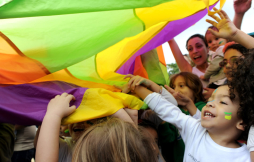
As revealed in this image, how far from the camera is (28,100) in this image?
925 millimetres

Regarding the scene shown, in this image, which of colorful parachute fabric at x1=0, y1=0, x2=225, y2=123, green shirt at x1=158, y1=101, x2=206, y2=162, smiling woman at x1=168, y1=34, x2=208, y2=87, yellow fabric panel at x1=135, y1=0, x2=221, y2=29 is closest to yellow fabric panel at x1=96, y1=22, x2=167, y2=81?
colorful parachute fabric at x1=0, y1=0, x2=225, y2=123

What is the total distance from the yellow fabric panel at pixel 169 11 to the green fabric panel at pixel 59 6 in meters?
0.08

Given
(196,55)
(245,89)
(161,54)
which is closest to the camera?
(245,89)

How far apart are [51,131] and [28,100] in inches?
9.5

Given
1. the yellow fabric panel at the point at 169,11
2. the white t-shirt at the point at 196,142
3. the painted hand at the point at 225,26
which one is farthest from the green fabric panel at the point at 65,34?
the painted hand at the point at 225,26

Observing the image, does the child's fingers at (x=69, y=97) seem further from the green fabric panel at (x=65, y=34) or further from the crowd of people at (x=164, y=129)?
the green fabric panel at (x=65, y=34)

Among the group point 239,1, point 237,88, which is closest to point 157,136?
point 237,88

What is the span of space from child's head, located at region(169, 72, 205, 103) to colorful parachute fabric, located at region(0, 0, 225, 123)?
1.50 ft

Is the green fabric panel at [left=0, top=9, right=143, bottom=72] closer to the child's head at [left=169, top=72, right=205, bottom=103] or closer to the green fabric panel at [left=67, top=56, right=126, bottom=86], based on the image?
the green fabric panel at [left=67, top=56, right=126, bottom=86]

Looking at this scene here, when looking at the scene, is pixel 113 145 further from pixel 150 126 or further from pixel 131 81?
pixel 150 126

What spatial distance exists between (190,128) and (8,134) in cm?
122

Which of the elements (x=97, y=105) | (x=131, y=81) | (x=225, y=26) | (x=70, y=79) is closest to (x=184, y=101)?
(x=131, y=81)

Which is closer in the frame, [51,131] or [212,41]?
[51,131]

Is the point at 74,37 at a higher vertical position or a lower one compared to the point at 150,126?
higher
